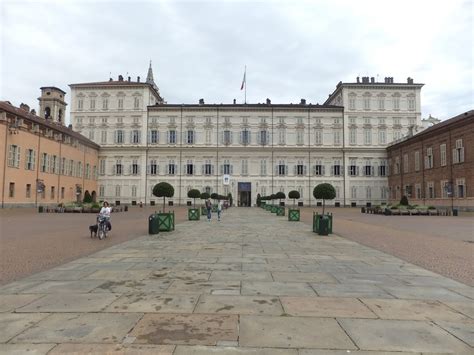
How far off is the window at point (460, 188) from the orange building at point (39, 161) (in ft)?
152

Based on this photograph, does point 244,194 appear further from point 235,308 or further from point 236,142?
point 235,308

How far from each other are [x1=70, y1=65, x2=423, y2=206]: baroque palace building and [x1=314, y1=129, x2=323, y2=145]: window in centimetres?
16

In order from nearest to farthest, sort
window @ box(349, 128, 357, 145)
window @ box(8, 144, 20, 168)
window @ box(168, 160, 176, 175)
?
window @ box(8, 144, 20, 168)
window @ box(349, 128, 357, 145)
window @ box(168, 160, 176, 175)

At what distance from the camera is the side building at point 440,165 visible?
38.1m

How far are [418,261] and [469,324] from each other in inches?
202

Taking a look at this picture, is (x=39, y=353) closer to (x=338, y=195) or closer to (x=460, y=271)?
(x=460, y=271)

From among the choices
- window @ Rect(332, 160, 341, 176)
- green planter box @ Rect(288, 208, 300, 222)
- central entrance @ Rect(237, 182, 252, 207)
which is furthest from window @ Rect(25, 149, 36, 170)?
window @ Rect(332, 160, 341, 176)

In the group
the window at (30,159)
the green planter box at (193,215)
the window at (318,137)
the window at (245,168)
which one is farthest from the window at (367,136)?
the window at (30,159)

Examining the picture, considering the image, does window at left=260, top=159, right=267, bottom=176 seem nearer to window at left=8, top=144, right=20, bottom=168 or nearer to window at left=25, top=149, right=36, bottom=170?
window at left=25, top=149, right=36, bottom=170

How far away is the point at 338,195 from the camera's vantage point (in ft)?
200

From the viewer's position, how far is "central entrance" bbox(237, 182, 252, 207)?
62.0 metres

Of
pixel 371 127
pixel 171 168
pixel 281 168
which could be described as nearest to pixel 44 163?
pixel 171 168

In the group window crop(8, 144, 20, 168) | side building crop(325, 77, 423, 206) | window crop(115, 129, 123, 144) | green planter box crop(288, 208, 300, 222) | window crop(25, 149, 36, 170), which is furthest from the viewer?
window crop(115, 129, 123, 144)

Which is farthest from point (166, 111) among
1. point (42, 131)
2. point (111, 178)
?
point (42, 131)
